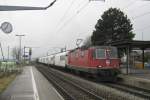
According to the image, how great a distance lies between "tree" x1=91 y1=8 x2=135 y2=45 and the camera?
7031cm

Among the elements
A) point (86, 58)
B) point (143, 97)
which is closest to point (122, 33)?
point (86, 58)

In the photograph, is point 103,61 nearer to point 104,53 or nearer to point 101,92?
point 104,53

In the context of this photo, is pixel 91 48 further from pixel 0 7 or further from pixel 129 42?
pixel 0 7

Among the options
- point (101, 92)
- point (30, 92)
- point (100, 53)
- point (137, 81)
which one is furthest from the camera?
point (100, 53)

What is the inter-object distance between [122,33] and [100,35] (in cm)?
423

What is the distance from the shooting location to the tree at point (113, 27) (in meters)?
70.3

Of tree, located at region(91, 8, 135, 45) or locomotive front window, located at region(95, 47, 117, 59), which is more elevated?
tree, located at region(91, 8, 135, 45)

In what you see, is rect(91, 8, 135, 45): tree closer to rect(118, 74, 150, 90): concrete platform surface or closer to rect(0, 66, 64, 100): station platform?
rect(118, 74, 150, 90): concrete platform surface

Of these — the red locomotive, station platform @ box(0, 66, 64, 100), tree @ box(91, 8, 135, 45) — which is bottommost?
station platform @ box(0, 66, 64, 100)

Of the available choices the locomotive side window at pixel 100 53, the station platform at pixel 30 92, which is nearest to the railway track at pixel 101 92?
the station platform at pixel 30 92

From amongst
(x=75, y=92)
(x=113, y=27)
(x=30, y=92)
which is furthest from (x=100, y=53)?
(x=113, y=27)

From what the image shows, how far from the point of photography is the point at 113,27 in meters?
72.2

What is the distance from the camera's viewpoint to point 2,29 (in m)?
19.1

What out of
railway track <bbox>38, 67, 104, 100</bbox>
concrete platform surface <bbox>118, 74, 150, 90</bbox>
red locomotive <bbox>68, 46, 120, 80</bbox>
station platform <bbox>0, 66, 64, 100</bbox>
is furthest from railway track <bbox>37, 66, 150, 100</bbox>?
red locomotive <bbox>68, 46, 120, 80</bbox>
